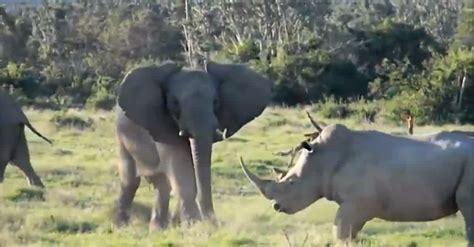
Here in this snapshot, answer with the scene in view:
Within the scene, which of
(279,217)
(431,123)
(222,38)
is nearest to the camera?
(279,217)

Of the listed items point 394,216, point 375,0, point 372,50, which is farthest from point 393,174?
point 375,0

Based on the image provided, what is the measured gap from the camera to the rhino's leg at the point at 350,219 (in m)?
8.38

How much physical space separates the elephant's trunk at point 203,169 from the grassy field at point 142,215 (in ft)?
0.77

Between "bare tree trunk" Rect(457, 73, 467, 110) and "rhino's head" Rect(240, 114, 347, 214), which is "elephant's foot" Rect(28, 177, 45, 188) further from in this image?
"bare tree trunk" Rect(457, 73, 467, 110)

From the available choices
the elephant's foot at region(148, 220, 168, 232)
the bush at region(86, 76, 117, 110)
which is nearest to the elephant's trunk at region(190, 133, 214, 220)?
the elephant's foot at region(148, 220, 168, 232)

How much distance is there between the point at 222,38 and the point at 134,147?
40.7 metres

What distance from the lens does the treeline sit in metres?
32.9

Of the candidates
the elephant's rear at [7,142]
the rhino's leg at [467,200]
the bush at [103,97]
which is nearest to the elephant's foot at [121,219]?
the elephant's rear at [7,142]

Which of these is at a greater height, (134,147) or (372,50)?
(134,147)

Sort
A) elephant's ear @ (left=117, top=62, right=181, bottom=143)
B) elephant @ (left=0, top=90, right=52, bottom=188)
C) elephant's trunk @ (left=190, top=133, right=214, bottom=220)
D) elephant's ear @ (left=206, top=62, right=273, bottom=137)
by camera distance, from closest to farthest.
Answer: elephant's trunk @ (left=190, top=133, right=214, bottom=220)
elephant's ear @ (left=117, top=62, right=181, bottom=143)
elephant's ear @ (left=206, top=62, right=273, bottom=137)
elephant @ (left=0, top=90, right=52, bottom=188)

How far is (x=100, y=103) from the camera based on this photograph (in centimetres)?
3684

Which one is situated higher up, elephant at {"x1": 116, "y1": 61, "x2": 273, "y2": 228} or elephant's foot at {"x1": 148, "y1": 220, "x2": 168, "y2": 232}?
elephant at {"x1": 116, "y1": 61, "x2": 273, "y2": 228}

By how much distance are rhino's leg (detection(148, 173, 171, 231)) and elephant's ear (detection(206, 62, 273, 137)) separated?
2.64 feet

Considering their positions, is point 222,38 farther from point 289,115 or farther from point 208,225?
point 208,225
